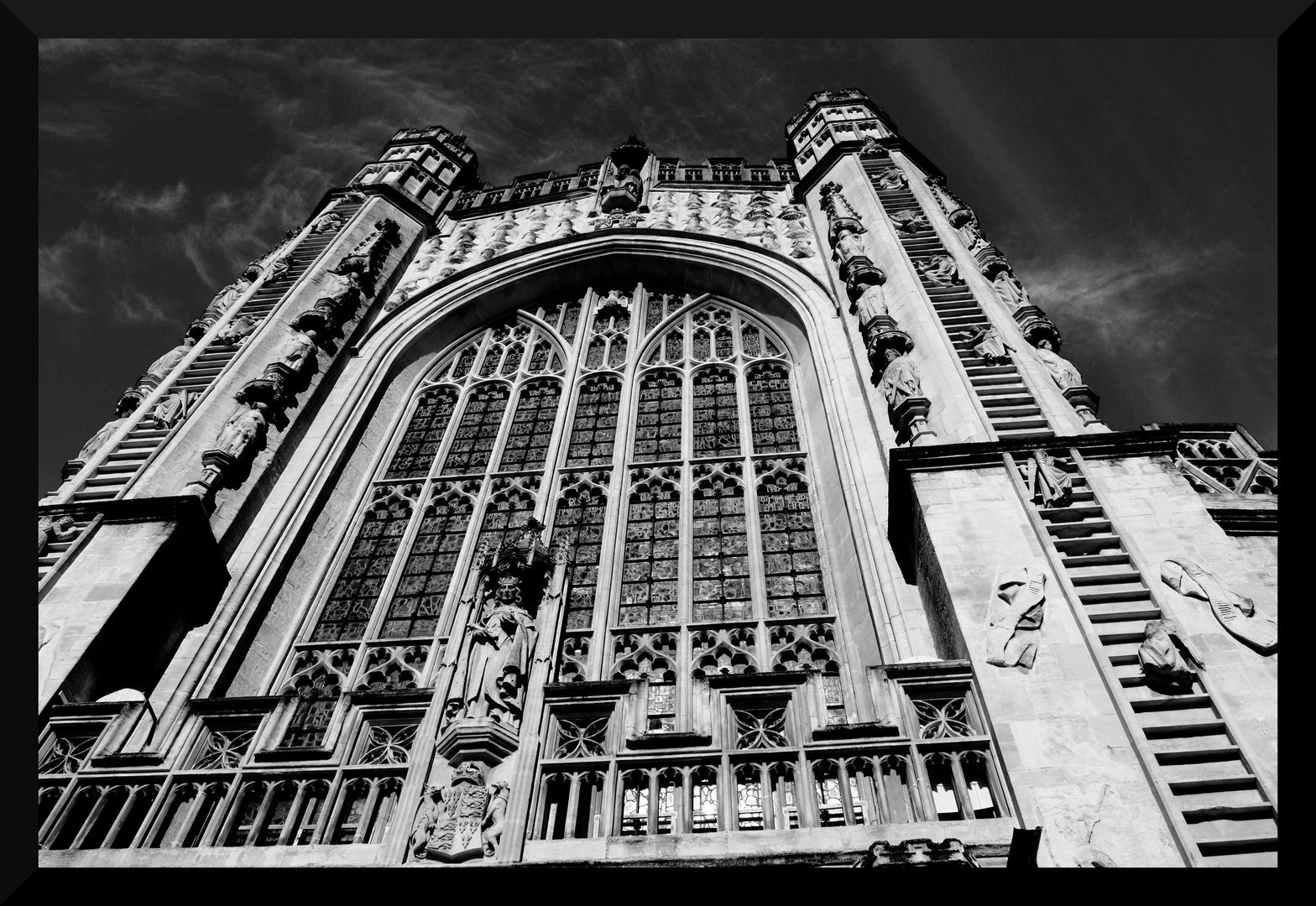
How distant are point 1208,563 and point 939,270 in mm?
7516

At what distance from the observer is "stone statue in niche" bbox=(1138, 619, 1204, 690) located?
7.92 meters

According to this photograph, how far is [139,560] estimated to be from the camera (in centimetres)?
1095

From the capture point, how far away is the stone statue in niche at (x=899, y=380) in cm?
1238

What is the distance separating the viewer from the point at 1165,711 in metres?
7.78

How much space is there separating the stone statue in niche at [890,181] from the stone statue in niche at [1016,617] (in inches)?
462

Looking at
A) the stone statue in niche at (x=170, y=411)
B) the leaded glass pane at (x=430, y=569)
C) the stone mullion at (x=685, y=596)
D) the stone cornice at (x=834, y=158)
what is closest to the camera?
the stone mullion at (x=685, y=596)

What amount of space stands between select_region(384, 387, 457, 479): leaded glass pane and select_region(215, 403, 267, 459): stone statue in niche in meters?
2.19

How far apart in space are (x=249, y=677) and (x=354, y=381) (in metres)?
6.52

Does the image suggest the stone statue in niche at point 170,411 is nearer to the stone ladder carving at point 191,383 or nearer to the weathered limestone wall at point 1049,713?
the stone ladder carving at point 191,383

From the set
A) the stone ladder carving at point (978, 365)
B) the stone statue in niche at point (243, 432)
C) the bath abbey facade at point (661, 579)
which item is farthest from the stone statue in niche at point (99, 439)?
the stone ladder carving at point (978, 365)

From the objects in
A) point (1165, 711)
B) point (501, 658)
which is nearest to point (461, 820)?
point (501, 658)

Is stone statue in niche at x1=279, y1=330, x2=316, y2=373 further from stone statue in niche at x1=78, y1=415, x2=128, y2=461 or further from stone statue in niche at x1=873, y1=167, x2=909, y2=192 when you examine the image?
stone statue in niche at x1=873, y1=167, x2=909, y2=192

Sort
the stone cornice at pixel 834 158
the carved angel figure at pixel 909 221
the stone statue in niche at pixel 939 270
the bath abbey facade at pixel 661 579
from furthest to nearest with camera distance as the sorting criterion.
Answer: the stone cornice at pixel 834 158, the carved angel figure at pixel 909 221, the stone statue in niche at pixel 939 270, the bath abbey facade at pixel 661 579
